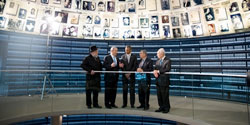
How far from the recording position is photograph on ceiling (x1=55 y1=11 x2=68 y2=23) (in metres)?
5.47

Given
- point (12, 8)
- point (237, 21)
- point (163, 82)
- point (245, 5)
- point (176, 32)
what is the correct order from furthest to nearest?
point (176, 32) → point (12, 8) → point (237, 21) → point (245, 5) → point (163, 82)

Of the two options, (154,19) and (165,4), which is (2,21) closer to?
(154,19)

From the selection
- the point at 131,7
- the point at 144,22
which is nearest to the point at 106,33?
the point at 131,7

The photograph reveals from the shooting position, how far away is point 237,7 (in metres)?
4.28

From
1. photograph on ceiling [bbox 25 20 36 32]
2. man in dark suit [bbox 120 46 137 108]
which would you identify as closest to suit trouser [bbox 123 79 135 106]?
man in dark suit [bbox 120 46 137 108]

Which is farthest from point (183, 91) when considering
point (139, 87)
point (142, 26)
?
point (142, 26)

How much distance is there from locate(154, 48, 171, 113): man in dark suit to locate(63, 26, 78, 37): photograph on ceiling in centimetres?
358

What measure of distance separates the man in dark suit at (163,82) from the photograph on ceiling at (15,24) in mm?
4226

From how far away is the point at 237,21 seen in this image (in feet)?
14.2

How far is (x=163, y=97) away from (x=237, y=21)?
3.09 metres

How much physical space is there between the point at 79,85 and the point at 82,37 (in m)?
2.54

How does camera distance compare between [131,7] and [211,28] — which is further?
[131,7]

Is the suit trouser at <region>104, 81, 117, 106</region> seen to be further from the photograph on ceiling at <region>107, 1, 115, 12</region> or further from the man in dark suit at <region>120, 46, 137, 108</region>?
the photograph on ceiling at <region>107, 1, 115, 12</region>

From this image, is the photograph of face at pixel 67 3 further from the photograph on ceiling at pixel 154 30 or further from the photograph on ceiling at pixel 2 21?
the photograph on ceiling at pixel 154 30
